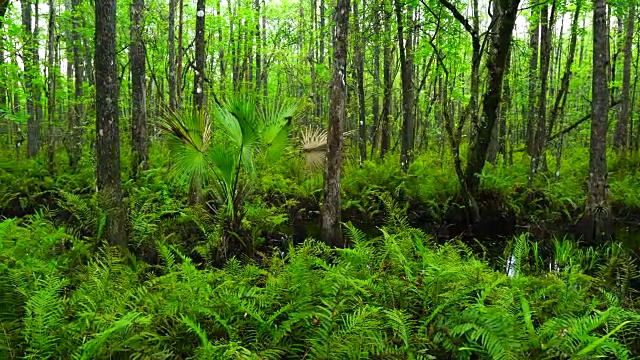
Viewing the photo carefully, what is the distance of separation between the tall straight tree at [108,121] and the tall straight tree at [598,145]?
28.5 ft

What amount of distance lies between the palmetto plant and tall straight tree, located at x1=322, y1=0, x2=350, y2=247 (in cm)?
111

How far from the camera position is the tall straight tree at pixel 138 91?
10.9 meters

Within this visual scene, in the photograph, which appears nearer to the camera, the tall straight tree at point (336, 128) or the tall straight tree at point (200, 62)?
the tall straight tree at point (336, 128)

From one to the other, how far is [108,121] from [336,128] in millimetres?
3975

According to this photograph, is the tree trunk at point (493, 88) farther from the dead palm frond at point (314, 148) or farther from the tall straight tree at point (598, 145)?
the dead palm frond at point (314, 148)

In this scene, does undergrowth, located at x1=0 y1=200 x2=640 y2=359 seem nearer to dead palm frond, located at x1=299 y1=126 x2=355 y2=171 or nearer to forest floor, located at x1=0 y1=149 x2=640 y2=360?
forest floor, located at x1=0 y1=149 x2=640 y2=360

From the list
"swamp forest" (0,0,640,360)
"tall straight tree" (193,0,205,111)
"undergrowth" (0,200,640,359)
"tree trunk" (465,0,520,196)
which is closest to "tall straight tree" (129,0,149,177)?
"swamp forest" (0,0,640,360)

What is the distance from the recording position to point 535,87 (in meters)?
14.9

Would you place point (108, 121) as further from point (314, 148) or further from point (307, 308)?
point (307, 308)

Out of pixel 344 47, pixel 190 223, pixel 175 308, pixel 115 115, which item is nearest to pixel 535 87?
pixel 344 47

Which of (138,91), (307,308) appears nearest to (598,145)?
(307,308)

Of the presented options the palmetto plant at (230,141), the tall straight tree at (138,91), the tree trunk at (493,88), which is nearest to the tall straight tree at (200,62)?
the tall straight tree at (138,91)

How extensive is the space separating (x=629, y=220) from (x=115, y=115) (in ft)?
39.2

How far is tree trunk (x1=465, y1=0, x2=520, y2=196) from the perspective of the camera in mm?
8706
